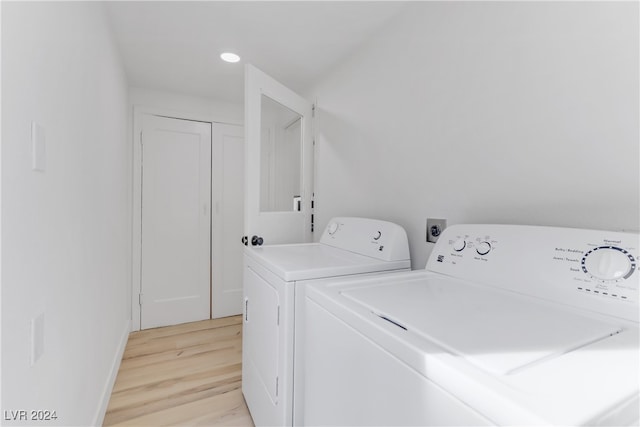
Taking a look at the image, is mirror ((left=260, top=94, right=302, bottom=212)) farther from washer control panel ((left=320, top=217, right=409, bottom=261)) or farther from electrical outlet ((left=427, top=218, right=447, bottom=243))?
electrical outlet ((left=427, top=218, right=447, bottom=243))

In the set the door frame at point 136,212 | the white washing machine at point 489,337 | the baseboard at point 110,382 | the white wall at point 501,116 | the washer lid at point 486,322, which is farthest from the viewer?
the door frame at point 136,212

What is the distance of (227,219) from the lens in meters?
3.24

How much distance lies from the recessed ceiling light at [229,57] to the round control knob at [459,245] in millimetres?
1933

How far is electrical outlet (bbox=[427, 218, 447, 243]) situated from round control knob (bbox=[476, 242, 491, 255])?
305mm

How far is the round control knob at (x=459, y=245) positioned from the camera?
1.15m

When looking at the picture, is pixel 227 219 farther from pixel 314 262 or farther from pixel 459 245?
pixel 459 245

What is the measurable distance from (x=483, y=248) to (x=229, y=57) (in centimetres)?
207

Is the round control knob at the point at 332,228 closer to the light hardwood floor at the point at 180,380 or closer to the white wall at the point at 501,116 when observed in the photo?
the white wall at the point at 501,116

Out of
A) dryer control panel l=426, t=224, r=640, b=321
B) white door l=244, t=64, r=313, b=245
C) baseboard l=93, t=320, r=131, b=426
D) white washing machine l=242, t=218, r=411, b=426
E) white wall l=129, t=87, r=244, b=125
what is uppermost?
white wall l=129, t=87, r=244, b=125

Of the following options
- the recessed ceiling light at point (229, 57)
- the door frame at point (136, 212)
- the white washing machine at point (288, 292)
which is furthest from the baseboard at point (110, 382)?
the recessed ceiling light at point (229, 57)

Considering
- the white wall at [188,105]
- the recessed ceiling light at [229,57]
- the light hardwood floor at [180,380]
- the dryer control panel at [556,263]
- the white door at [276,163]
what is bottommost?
the light hardwood floor at [180,380]

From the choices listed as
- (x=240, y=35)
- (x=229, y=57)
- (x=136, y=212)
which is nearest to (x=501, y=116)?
(x=240, y=35)

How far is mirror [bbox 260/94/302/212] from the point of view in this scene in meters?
2.03

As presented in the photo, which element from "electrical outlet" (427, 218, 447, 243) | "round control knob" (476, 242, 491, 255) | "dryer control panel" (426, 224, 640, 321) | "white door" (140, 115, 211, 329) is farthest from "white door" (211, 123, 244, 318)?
"round control knob" (476, 242, 491, 255)
